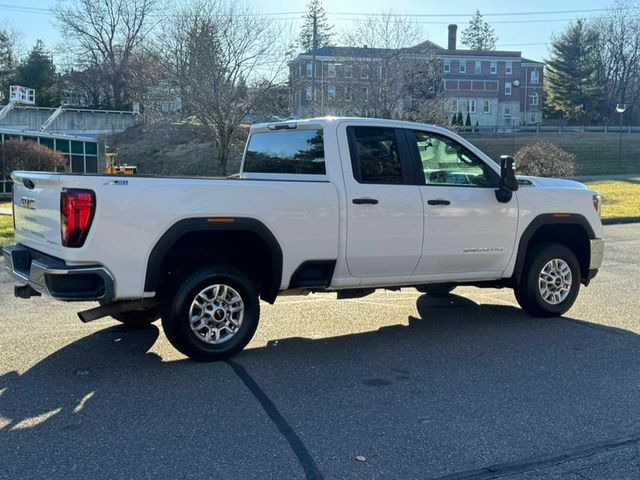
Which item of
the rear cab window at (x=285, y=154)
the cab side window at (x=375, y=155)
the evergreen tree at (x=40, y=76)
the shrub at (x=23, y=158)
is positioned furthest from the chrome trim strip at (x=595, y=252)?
the evergreen tree at (x=40, y=76)

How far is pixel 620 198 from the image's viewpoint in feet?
77.6

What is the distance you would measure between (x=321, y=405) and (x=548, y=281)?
143 inches

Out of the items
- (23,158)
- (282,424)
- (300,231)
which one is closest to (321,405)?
(282,424)

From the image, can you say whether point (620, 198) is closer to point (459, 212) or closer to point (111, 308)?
point (459, 212)

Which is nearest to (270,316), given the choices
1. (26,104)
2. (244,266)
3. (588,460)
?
(244,266)

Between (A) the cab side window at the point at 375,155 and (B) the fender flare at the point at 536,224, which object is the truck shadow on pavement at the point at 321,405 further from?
(A) the cab side window at the point at 375,155

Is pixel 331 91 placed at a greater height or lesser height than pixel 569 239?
greater

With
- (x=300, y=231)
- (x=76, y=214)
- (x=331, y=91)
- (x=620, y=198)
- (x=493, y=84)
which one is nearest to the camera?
(x=76, y=214)

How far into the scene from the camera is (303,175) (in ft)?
20.9

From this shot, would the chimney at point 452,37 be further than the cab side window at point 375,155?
Yes

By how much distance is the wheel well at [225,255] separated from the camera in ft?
18.8

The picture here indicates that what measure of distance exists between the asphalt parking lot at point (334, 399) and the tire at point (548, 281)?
197 millimetres

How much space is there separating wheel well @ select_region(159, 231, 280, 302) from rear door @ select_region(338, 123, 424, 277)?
0.76 m

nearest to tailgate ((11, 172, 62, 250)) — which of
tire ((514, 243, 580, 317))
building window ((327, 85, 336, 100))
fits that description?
tire ((514, 243, 580, 317))
